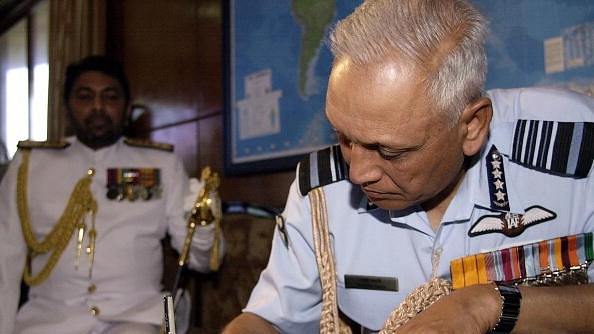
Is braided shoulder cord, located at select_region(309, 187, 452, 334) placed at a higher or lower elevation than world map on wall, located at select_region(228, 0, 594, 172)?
Result: lower

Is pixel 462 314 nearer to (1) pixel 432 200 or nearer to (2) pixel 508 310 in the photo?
(2) pixel 508 310

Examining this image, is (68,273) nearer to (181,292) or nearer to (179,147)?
(181,292)

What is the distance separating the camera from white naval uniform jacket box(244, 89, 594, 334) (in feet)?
4.17

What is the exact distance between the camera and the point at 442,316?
1.01 m

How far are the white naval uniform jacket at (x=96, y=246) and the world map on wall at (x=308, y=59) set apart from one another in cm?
48

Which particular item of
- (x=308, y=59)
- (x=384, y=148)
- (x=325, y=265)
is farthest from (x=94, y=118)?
(x=384, y=148)

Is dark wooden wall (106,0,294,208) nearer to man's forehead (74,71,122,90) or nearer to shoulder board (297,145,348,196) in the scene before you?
man's forehead (74,71,122,90)

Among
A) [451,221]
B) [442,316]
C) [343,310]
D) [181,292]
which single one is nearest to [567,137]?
[451,221]

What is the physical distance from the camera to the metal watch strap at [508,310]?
1.08 meters

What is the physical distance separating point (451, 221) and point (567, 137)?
29cm

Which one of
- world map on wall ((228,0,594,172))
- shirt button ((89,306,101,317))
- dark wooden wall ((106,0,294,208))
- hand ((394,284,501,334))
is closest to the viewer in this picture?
hand ((394,284,501,334))

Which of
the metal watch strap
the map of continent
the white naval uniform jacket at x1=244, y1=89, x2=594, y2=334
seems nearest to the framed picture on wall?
the map of continent

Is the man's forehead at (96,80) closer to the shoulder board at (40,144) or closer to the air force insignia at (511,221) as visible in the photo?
the shoulder board at (40,144)

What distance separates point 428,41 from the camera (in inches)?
42.9
